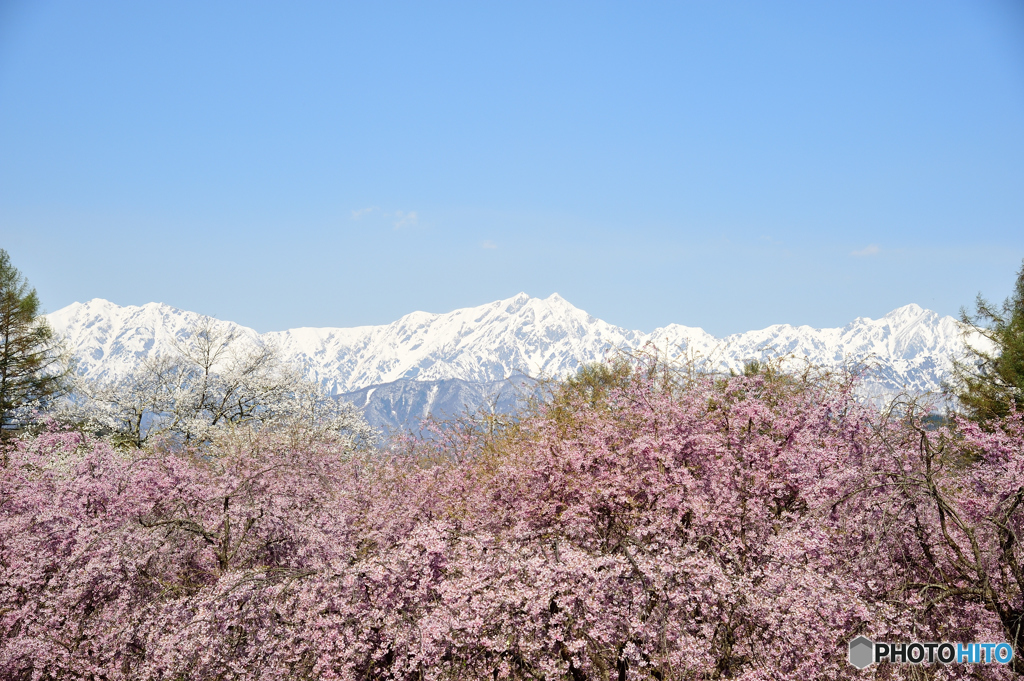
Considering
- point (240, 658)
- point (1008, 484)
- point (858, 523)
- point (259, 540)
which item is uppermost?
point (1008, 484)

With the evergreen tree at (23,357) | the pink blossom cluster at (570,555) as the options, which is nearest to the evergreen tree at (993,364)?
the pink blossom cluster at (570,555)

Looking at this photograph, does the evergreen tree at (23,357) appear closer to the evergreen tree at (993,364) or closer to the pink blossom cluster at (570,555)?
the pink blossom cluster at (570,555)

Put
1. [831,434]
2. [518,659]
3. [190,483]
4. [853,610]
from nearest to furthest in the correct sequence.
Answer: [853,610]
[518,659]
[831,434]
[190,483]

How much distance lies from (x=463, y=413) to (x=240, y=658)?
38.5 feet

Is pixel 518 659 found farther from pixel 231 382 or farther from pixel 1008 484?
pixel 231 382

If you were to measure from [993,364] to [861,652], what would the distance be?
39.3 metres

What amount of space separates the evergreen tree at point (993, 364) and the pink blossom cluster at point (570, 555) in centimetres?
2661

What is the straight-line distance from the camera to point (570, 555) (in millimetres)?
9477

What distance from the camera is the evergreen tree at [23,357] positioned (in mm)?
42812

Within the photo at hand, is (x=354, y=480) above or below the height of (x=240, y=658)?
above

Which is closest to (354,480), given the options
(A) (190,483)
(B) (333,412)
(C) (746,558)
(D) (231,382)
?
(A) (190,483)

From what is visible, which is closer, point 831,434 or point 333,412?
point 831,434

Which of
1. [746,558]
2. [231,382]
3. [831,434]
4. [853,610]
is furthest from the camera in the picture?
[231,382]

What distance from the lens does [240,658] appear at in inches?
390
